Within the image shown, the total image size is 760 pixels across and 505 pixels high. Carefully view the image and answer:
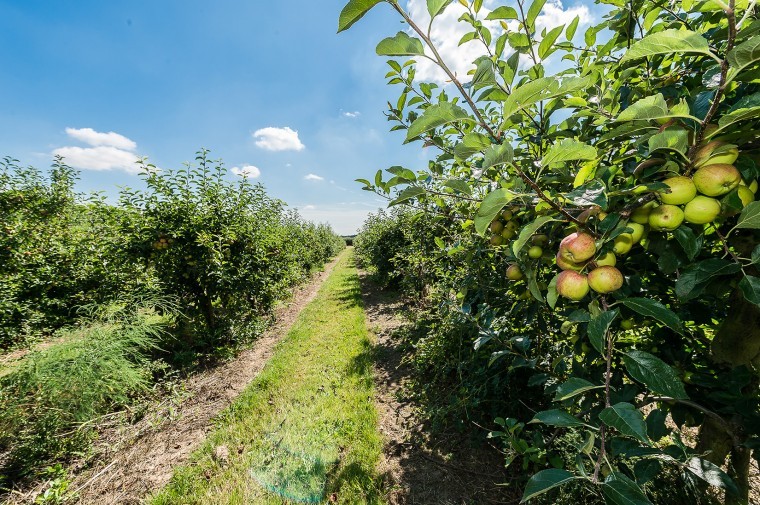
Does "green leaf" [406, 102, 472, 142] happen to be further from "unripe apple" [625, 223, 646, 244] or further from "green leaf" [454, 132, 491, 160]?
"unripe apple" [625, 223, 646, 244]

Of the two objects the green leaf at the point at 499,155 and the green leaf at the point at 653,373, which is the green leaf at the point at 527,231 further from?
the green leaf at the point at 653,373

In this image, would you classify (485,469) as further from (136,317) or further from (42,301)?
(42,301)

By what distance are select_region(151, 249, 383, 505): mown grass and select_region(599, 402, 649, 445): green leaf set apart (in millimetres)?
2550

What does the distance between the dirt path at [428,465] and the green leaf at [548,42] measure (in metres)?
2.72

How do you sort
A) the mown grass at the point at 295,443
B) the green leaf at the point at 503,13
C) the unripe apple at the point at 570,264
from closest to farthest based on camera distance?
the unripe apple at the point at 570,264 → the green leaf at the point at 503,13 → the mown grass at the point at 295,443

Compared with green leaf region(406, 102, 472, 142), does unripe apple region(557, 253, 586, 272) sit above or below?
below

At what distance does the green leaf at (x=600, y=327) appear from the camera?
0.73 m

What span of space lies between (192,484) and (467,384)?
2790 millimetres

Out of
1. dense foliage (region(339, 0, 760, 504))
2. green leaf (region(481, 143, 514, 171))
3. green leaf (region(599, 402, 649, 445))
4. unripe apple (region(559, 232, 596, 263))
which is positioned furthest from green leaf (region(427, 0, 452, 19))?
green leaf (region(599, 402, 649, 445))

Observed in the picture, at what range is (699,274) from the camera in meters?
0.80

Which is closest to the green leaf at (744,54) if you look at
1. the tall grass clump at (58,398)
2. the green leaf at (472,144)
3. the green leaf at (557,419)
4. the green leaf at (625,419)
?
the green leaf at (472,144)

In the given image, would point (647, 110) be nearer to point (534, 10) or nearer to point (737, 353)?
point (534, 10)

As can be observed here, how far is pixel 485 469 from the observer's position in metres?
2.59

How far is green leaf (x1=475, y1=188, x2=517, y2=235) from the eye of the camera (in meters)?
0.75
